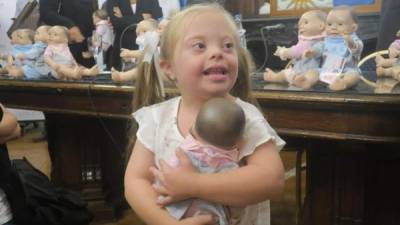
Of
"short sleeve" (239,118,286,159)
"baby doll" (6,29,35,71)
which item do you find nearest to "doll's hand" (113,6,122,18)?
"baby doll" (6,29,35,71)

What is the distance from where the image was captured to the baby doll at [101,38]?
8.95 ft

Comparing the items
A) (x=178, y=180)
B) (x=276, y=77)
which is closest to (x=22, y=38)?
(x=276, y=77)

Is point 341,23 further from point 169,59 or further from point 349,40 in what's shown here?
point 169,59

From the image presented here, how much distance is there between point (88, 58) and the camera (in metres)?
2.85

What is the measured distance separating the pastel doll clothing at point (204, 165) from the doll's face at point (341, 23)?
760 millimetres

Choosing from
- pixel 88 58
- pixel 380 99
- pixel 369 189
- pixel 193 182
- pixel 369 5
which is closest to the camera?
pixel 193 182

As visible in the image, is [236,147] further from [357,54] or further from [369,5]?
[369,5]

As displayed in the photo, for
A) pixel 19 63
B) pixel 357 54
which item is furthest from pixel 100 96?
pixel 357 54

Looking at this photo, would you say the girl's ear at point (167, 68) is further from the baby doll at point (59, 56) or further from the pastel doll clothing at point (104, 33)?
the pastel doll clothing at point (104, 33)

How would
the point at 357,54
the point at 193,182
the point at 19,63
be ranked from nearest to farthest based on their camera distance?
the point at 193,182, the point at 357,54, the point at 19,63

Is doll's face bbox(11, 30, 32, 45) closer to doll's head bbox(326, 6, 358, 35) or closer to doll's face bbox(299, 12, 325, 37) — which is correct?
doll's face bbox(299, 12, 325, 37)

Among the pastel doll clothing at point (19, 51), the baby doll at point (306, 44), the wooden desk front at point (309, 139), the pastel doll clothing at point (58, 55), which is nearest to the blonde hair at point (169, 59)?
the wooden desk front at point (309, 139)

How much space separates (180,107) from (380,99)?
558 millimetres

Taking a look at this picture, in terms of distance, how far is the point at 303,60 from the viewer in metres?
1.54
